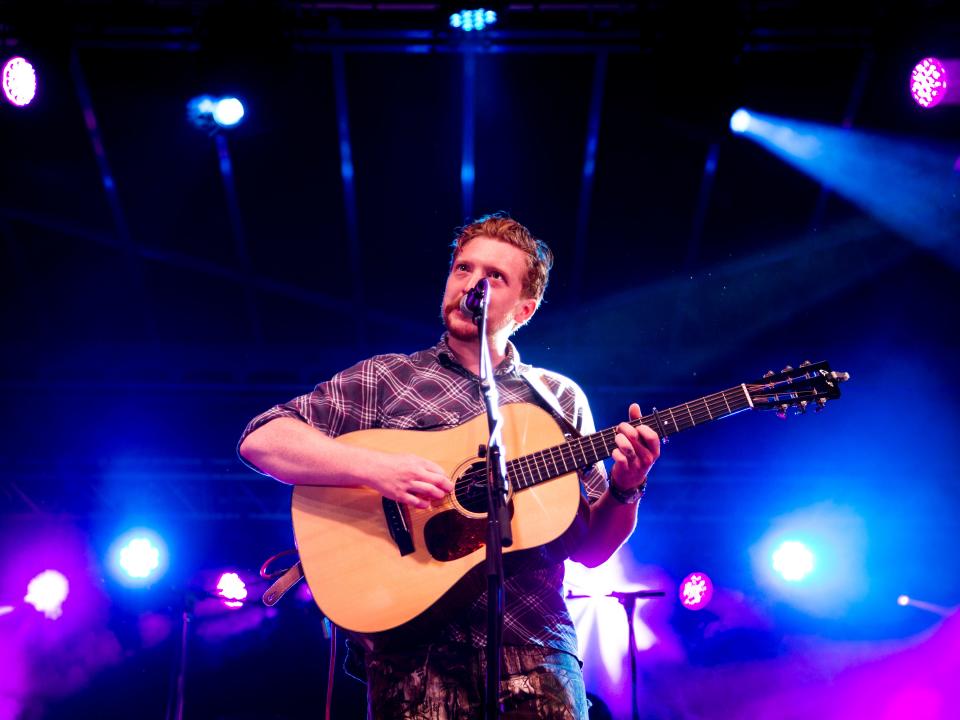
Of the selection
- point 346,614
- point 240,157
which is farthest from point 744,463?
point 346,614

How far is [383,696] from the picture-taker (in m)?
2.53

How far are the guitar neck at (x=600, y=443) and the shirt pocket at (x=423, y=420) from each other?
0.35m

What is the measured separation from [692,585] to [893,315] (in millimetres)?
3713

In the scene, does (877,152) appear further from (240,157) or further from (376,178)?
(240,157)

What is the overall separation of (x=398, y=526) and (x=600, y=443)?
31.3 inches

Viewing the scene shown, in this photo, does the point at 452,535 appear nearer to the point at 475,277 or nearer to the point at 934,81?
the point at 475,277

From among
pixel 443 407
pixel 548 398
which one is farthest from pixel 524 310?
pixel 443 407

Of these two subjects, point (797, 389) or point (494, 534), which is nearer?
point (494, 534)

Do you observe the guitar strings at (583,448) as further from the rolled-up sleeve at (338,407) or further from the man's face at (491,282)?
the man's face at (491,282)

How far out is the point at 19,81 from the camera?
6.71 m

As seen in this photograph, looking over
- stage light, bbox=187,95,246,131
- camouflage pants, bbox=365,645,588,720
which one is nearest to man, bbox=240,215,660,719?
camouflage pants, bbox=365,645,588,720

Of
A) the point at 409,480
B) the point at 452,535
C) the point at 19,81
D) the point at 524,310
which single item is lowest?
the point at 452,535

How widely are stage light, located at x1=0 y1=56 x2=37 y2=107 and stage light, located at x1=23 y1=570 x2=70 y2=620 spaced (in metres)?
5.05

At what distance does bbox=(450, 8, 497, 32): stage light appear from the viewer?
6.34 m
